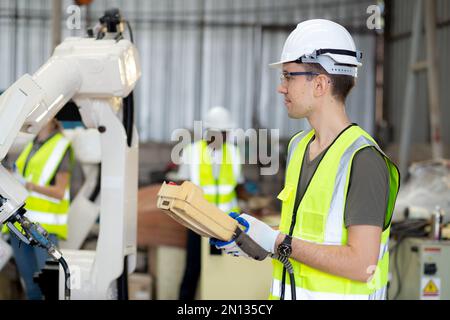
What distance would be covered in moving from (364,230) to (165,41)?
378 inches

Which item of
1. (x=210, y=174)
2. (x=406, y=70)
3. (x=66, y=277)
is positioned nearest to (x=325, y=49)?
(x=66, y=277)

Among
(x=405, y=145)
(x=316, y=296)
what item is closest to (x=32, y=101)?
(x=316, y=296)

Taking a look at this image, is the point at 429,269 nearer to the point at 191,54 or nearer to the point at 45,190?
the point at 45,190

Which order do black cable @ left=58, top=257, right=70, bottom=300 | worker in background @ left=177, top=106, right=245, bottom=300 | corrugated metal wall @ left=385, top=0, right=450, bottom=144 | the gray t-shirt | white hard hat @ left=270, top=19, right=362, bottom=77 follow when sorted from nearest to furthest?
the gray t-shirt < white hard hat @ left=270, top=19, right=362, bottom=77 < black cable @ left=58, top=257, right=70, bottom=300 < worker in background @ left=177, top=106, right=245, bottom=300 < corrugated metal wall @ left=385, top=0, right=450, bottom=144

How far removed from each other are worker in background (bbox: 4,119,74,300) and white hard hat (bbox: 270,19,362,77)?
232 centimetres

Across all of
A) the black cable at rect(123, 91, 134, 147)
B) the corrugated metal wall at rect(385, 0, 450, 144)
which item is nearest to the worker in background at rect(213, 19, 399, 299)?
the black cable at rect(123, 91, 134, 147)

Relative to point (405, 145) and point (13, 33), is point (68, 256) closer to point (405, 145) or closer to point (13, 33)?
point (405, 145)

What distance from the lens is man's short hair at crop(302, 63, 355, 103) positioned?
1.77 metres

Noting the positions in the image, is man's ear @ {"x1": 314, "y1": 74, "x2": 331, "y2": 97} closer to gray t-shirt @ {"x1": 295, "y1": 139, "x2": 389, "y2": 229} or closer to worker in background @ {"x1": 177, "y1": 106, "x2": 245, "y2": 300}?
gray t-shirt @ {"x1": 295, "y1": 139, "x2": 389, "y2": 229}

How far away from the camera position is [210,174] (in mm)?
4668

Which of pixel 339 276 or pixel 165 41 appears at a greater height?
pixel 165 41

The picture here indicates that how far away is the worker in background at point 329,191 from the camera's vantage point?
5.34 feet

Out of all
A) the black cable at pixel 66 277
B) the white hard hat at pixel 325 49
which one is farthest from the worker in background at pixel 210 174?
the white hard hat at pixel 325 49

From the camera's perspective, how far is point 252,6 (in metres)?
10.8
